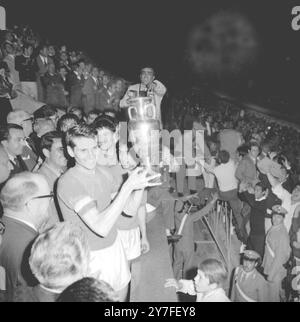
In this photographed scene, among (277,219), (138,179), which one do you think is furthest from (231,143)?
(138,179)

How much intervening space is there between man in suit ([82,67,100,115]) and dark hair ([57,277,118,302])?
4.04 m

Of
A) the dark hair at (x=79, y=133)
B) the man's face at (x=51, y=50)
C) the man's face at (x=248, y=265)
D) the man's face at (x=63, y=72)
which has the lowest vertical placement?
the man's face at (x=248, y=265)

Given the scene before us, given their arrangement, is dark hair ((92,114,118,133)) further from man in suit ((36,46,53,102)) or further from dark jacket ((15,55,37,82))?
man in suit ((36,46,53,102))

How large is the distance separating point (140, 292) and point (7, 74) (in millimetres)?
3118

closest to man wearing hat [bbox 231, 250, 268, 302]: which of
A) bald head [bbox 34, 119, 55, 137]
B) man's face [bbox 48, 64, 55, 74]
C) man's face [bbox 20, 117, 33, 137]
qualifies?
bald head [bbox 34, 119, 55, 137]

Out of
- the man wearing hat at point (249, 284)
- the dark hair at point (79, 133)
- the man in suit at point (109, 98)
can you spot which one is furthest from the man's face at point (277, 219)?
the man in suit at point (109, 98)

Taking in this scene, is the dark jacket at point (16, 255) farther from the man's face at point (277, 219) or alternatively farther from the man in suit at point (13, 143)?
the man's face at point (277, 219)

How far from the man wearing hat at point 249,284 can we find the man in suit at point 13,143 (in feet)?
5.17

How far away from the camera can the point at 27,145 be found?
2.87 metres

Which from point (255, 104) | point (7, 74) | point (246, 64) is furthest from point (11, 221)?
point (246, 64)

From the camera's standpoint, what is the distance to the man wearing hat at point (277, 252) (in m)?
2.53

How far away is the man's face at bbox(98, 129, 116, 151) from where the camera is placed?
2.02m

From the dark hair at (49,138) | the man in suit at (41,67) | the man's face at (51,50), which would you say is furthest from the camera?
the man's face at (51,50)
